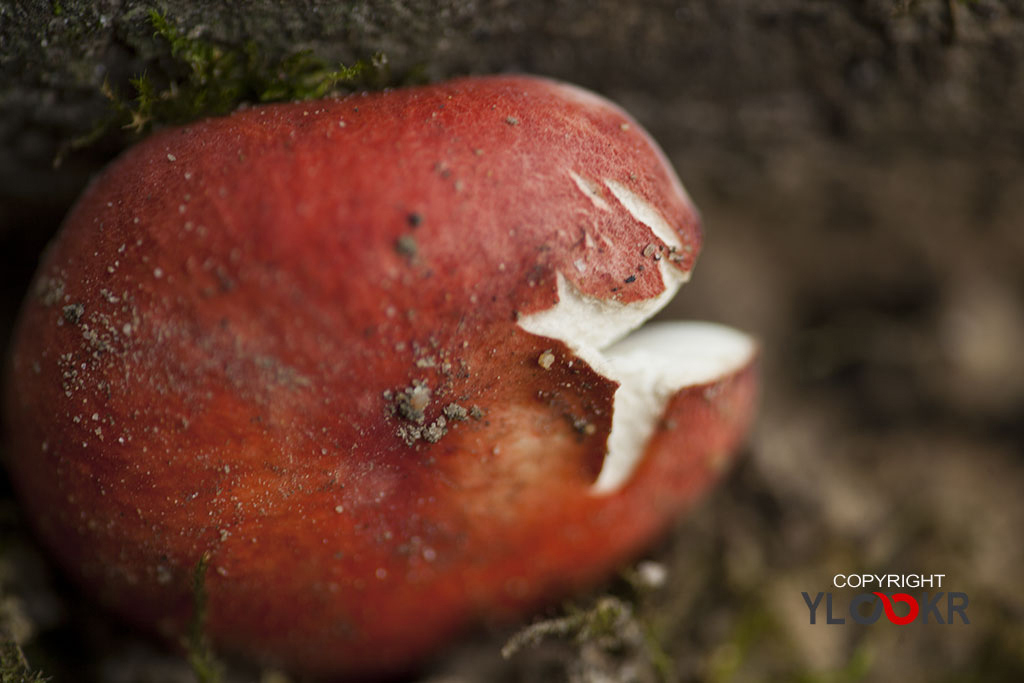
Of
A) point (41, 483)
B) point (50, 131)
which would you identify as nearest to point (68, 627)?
point (41, 483)

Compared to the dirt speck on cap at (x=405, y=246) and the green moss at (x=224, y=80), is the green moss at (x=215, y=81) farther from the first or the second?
the dirt speck on cap at (x=405, y=246)

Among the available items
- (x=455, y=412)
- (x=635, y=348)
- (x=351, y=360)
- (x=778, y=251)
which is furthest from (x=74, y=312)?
(x=778, y=251)

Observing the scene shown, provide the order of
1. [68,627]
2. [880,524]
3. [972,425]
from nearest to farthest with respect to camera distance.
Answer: [68,627] → [880,524] → [972,425]

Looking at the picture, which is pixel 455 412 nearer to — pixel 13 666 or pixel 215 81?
pixel 215 81

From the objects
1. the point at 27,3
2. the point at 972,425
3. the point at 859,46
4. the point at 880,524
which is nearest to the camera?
the point at 27,3

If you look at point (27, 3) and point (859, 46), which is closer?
point (27, 3)

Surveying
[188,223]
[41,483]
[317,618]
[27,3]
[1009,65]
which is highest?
[27,3]

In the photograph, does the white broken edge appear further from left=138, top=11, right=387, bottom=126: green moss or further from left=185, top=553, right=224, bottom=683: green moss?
left=185, top=553, right=224, bottom=683: green moss

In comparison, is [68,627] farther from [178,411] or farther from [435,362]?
[435,362]
